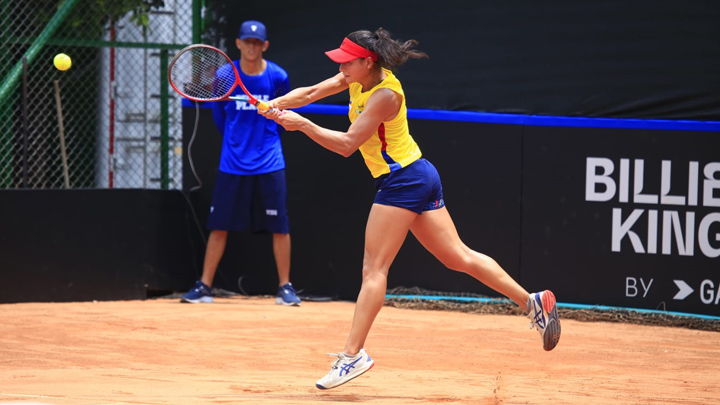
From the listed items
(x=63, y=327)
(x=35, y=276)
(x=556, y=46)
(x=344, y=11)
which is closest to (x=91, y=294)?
(x=35, y=276)

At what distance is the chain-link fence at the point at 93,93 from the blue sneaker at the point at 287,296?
1.49 meters

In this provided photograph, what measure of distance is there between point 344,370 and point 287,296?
293 centimetres

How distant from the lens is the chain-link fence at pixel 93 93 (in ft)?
24.9

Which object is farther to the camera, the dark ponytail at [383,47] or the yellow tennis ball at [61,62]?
the yellow tennis ball at [61,62]

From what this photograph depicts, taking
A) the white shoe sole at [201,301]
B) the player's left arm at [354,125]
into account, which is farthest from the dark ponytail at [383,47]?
the white shoe sole at [201,301]

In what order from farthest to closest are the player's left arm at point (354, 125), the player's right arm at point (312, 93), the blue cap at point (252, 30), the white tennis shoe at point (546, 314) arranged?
the blue cap at point (252, 30) < the player's right arm at point (312, 93) < the white tennis shoe at point (546, 314) < the player's left arm at point (354, 125)

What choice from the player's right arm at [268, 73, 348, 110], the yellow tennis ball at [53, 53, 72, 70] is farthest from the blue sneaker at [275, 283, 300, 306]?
the player's right arm at [268, 73, 348, 110]

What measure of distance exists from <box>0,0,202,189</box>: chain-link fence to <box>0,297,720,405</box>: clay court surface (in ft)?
4.88

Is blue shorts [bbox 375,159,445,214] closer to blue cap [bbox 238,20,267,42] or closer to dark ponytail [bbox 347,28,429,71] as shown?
dark ponytail [bbox 347,28,429,71]

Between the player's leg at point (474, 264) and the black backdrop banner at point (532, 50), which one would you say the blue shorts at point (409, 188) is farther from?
the black backdrop banner at point (532, 50)

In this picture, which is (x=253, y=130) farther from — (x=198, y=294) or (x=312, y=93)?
(x=312, y=93)

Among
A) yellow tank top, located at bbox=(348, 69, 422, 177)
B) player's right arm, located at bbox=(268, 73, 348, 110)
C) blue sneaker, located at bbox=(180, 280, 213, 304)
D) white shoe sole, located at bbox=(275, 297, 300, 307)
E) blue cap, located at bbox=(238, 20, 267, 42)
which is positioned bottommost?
white shoe sole, located at bbox=(275, 297, 300, 307)

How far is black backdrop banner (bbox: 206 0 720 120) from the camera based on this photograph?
6.75m

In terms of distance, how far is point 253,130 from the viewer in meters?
7.36
